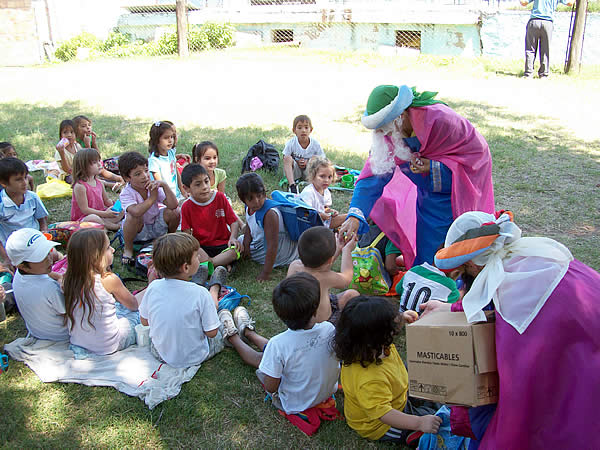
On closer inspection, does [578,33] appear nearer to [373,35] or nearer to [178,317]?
[373,35]

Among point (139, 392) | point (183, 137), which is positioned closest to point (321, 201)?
point (139, 392)

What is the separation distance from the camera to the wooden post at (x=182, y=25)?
1433cm

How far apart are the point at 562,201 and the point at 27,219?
573 centimetres

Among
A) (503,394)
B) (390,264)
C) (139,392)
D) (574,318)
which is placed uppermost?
(574,318)

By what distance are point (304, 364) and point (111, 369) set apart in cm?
135

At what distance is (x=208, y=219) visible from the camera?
15.4 ft

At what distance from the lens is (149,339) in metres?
3.46

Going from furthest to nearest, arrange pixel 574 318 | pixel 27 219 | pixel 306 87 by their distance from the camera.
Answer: pixel 306 87, pixel 27 219, pixel 574 318

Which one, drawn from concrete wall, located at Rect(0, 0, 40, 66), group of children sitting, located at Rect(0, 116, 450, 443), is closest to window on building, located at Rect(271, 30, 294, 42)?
concrete wall, located at Rect(0, 0, 40, 66)

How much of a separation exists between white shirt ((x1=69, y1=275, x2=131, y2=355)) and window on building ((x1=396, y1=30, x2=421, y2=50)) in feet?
52.0

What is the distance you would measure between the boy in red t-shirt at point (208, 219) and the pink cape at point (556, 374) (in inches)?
116

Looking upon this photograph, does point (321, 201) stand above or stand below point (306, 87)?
below

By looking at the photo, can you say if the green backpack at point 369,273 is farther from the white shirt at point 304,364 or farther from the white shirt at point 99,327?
the white shirt at point 99,327

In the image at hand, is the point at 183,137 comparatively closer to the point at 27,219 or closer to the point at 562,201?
the point at 27,219
